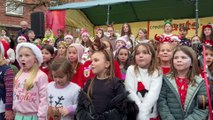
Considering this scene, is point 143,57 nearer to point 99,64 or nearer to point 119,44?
point 99,64

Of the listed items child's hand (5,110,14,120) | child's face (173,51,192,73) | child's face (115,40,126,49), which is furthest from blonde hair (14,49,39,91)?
child's face (115,40,126,49)

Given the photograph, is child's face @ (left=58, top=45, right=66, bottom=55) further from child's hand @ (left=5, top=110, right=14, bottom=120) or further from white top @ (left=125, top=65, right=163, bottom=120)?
white top @ (left=125, top=65, right=163, bottom=120)

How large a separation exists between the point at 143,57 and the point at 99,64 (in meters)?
0.56

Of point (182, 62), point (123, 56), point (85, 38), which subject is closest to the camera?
point (182, 62)

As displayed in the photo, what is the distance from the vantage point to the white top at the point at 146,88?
3773 millimetres

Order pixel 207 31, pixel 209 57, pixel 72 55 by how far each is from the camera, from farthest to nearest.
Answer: pixel 207 31, pixel 72 55, pixel 209 57

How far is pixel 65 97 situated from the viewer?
4.10 meters

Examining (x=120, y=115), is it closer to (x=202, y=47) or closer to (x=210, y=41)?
(x=202, y=47)

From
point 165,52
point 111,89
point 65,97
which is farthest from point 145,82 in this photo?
point 65,97

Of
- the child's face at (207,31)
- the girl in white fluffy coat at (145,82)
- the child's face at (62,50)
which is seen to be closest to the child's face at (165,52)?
the girl in white fluffy coat at (145,82)

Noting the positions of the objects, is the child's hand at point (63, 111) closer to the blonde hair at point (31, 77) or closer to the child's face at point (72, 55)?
the blonde hair at point (31, 77)

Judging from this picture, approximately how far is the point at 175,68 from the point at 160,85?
268 mm

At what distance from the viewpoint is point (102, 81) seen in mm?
3885

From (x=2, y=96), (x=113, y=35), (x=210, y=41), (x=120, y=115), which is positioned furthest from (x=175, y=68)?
(x=113, y=35)
